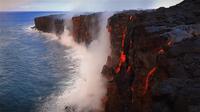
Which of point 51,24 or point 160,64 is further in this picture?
point 51,24

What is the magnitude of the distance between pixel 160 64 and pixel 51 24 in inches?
4475

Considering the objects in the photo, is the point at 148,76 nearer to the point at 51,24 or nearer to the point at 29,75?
the point at 29,75

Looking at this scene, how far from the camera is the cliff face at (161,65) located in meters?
12.7

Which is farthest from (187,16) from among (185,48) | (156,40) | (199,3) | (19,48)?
(19,48)

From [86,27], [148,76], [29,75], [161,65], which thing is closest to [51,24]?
[86,27]

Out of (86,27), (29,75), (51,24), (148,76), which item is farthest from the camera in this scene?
(51,24)

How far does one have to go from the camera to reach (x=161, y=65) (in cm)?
1667

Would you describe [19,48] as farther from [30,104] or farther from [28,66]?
[30,104]

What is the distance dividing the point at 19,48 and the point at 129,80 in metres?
71.2

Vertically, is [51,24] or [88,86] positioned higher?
[51,24]

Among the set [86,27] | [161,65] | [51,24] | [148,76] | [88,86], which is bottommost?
[88,86]

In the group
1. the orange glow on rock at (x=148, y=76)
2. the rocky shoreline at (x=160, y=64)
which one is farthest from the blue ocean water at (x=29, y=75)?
the orange glow on rock at (x=148, y=76)

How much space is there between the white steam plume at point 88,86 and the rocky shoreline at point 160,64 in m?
5.84

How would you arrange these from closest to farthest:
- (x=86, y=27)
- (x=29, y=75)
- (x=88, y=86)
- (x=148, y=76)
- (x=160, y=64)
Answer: (x=160, y=64)
(x=148, y=76)
(x=88, y=86)
(x=29, y=75)
(x=86, y=27)
